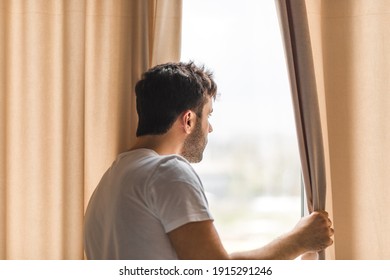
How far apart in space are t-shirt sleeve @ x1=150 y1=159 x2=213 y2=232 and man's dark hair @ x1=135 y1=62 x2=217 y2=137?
201 mm

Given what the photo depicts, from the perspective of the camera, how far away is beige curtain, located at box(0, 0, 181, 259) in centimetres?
163

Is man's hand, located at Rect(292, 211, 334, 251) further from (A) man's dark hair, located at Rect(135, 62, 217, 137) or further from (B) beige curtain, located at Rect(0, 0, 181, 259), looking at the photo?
(B) beige curtain, located at Rect(0, 0, 181, 259)

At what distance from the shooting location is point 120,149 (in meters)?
1.63

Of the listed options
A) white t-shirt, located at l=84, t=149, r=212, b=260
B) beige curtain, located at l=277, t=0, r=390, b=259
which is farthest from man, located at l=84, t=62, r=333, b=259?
beige curtain, located at l=277, t=0, r=390, b=259

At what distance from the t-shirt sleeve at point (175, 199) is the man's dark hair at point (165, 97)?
0.66 feet

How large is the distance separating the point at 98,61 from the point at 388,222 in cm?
103

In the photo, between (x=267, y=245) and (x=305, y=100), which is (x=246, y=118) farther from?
(x=267, y=245)

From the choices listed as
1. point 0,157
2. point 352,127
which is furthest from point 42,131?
point 352,127

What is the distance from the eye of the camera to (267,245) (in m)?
1.47

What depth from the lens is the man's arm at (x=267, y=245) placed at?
49.2 inches

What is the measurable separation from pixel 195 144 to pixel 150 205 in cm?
31

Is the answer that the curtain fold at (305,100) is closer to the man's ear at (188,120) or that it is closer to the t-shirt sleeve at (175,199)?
the man's ear at (188,120)

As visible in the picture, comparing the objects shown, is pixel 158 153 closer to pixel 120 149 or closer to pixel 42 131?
pixel 120 149

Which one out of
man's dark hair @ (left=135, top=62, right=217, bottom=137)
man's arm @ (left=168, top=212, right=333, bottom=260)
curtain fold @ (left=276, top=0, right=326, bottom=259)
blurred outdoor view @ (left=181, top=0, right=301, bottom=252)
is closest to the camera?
man's arm @ (left=168, top=212, right=333, bottom=260)
